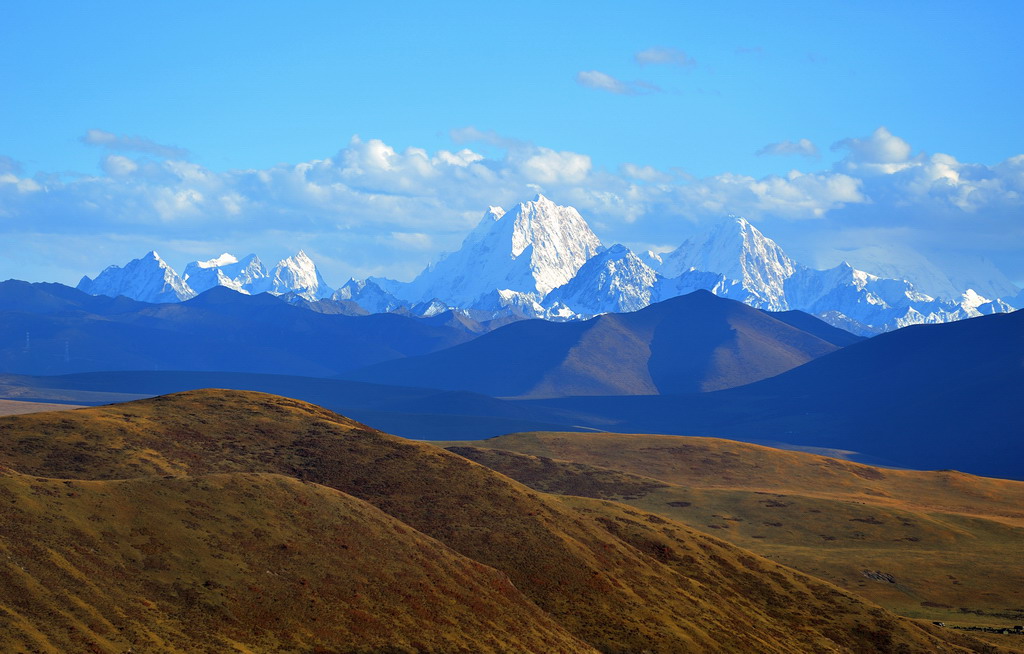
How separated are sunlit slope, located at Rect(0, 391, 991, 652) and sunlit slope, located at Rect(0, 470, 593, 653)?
851cm

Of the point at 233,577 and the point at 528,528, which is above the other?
the point at 233,577

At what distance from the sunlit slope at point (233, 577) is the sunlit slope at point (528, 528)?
8.51 metres

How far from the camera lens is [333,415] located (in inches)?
6024

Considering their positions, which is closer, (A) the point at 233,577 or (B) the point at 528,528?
(A) the point at 233,577

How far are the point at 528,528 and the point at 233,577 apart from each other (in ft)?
123

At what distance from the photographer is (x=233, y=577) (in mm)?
87812

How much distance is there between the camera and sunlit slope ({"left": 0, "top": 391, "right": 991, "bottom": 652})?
10762 cm

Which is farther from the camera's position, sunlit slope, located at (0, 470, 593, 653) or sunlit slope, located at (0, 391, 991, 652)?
sunlit slope, located at (0, 391, 991, 652)

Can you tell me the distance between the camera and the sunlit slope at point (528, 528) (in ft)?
353

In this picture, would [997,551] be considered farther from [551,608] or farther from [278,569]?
[278,569]

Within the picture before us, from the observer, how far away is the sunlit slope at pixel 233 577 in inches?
3029

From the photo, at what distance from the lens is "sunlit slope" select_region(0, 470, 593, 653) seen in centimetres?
7694

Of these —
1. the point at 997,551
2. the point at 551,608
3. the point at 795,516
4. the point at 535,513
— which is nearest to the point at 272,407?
the point at 535,513

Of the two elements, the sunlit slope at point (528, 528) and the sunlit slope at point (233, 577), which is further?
the sunlit slope at point (528, 528)
